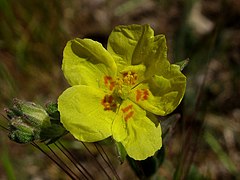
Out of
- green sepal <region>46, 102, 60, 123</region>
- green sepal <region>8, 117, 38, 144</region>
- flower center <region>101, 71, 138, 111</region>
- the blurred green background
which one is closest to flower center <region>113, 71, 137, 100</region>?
flower center <region>101, 71, 138, 111</region>

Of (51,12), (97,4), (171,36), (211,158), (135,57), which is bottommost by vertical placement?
(211,158)

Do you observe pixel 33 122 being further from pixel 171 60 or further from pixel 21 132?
pixel 171 60

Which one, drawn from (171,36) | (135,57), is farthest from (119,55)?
(171,36)

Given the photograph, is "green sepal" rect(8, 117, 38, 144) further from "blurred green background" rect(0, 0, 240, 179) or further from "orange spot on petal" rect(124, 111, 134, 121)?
"blurred green background" rect(0, 0, 240, 179)

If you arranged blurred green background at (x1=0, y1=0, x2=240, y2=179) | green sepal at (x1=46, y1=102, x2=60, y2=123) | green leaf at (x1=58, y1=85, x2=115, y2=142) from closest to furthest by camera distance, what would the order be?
1. green leaf at (x1=58, y1=85, x2=115, y2=142)
2. green sepal at (x1=46, y1=102, x2=60, y2=123)
3. blurred green background at (x1=0, y1=0, x2=240, y2=179)

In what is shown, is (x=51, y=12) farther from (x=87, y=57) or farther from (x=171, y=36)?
(x=87, y=57)

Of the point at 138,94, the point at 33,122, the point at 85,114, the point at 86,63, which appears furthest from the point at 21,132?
the point at 138,94

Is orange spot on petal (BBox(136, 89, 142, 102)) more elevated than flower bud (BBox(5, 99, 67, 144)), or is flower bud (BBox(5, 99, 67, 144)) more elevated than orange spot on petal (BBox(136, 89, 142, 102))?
flower bud (BBox(5, 99, 67, 144))
